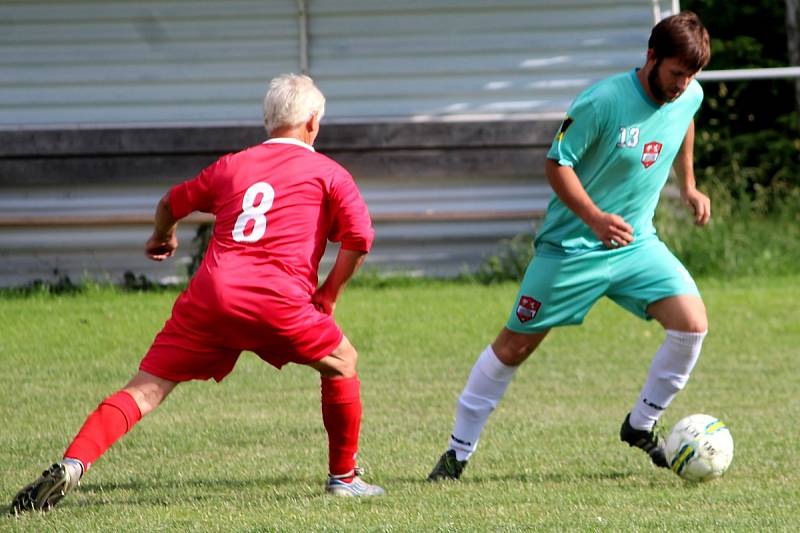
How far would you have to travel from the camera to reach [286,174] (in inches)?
208

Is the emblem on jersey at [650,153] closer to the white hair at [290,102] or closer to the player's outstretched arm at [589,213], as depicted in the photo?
the player's outstretched arm at [589,213]

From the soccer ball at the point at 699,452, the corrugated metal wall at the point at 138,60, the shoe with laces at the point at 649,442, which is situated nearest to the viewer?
the soccer ball at the point at 699,452

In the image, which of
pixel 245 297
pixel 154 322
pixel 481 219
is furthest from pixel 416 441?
pixel 481 219

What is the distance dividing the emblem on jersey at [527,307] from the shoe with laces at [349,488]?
3.05ft

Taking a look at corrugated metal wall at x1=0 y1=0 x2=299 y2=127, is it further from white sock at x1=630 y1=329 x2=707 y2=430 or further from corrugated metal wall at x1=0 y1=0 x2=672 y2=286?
white sock at x1=630 y1=329 x2=707 y2=430

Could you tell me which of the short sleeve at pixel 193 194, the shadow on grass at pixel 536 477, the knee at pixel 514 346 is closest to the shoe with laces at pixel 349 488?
the shadow on grass at pixel 536 477

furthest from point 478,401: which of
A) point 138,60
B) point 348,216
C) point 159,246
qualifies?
point 138,60

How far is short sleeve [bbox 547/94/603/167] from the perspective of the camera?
5625 mm

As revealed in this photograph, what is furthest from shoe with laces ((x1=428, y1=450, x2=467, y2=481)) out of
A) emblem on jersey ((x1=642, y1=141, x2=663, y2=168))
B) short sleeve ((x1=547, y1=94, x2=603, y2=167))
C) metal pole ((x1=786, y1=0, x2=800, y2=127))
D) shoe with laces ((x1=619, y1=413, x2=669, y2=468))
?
metal pole ((x1=786, y1=0, x2=800, y2=127))

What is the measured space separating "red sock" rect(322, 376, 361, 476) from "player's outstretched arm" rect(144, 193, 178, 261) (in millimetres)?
800

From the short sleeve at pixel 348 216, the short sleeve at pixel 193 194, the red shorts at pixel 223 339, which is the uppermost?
the short sleeve at pixel 193 194

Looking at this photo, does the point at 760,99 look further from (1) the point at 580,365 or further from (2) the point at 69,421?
(2) the point at 69,421

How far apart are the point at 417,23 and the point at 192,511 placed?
32.0 ft

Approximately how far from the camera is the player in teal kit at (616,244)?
18.4 feet
